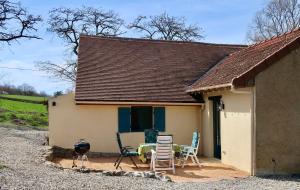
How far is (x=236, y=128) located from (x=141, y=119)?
17.2 ft

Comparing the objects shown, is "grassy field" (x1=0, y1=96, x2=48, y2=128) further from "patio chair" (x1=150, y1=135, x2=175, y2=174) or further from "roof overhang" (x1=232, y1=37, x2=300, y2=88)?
"roof overhang" (x1=232, y1=37, x2=300, y2=88)

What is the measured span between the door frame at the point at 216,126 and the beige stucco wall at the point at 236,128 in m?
0.48

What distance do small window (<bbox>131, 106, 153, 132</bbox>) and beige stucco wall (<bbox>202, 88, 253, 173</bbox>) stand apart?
317 cm

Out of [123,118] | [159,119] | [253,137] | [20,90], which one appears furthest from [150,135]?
[20,90]

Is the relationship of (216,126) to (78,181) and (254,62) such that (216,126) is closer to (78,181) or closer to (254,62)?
(254,62)

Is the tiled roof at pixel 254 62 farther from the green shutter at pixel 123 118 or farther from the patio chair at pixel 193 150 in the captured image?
the green shutter at pixel 123 118

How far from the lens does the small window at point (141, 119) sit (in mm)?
18469

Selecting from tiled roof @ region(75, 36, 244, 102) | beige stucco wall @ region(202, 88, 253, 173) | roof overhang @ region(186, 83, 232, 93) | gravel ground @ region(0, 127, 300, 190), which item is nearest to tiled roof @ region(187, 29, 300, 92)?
roof overhang @ region(186, 83, 232, 93)

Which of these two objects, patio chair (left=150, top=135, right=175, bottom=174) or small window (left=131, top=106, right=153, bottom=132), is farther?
small window (left=131, top=106, right=153, bottom=132)

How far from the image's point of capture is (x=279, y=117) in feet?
43.3

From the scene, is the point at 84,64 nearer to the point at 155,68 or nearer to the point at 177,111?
the point at 155,68

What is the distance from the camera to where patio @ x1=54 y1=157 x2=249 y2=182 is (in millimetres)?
12938

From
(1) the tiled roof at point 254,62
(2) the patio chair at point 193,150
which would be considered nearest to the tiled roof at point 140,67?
(1) the tiled roof at point 254,62

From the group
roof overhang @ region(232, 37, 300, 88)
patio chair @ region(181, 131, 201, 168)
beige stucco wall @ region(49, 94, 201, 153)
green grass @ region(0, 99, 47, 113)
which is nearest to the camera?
roof overhang @ region(232, 37, 300, 88)
